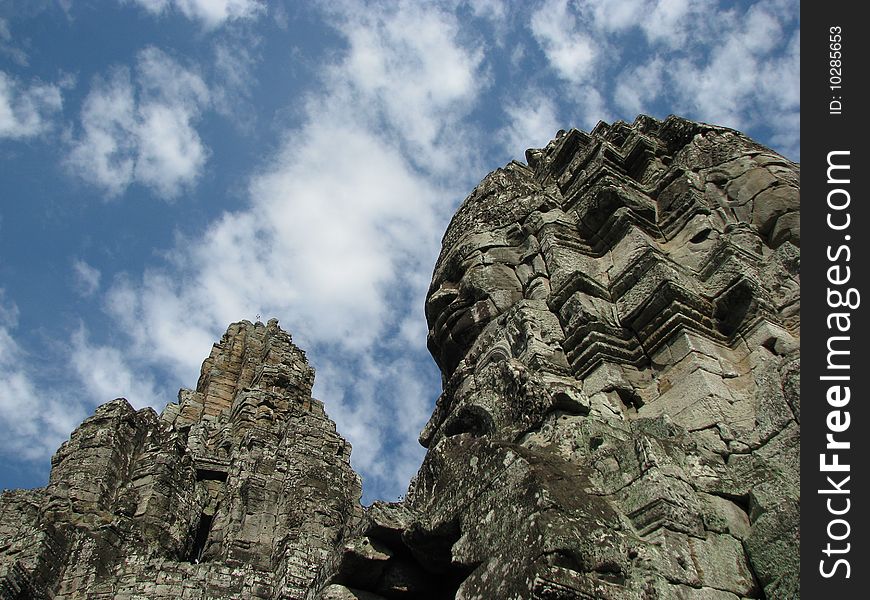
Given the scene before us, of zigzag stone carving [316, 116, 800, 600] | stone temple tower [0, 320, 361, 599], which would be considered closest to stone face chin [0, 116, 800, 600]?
zigzag stone carving [316, 116, 800, 600]

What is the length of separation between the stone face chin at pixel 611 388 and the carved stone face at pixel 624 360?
0.7 inches

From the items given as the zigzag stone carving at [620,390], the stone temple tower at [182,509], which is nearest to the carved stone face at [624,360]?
the zigzag stone carving at [620,390]

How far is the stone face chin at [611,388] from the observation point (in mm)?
4465

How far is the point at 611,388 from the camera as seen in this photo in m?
6.43

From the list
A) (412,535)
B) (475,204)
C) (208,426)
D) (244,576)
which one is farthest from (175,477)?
(412,535)

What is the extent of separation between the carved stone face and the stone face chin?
0.02m

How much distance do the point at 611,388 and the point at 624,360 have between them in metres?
0.42

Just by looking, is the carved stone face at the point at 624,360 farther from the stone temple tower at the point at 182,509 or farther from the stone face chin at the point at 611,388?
the stone temple tower at the point at 182,509

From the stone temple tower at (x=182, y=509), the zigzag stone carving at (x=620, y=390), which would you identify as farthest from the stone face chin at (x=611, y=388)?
the stone temple tower at (x=182, y=509)

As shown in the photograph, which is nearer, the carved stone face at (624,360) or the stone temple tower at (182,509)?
the carved stone face at (624,360)
